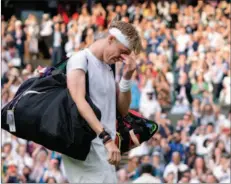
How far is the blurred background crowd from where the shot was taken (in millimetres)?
14234

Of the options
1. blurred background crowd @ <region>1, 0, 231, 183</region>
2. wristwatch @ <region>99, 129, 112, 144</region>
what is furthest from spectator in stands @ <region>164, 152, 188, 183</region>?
wristwatch @ <region>99, 129, 112, 144</region>

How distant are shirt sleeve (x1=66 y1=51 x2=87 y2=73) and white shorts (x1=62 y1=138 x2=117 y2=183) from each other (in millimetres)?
Result: 483

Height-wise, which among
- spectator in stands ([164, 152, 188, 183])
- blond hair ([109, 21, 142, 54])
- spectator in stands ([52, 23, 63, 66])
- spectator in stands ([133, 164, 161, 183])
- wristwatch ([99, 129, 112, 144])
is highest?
blond hair ([109, 21, 142, 54])

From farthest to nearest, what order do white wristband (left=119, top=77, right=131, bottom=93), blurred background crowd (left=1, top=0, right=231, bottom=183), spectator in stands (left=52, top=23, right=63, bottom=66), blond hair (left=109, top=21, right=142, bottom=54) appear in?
spectator in stands (left=52, top=23, right=63, bottom=66) → blurred background crowd (left=1, top=0, right=231, bottom=183) → white wristband (left=119, top=77, right=131, bottom=93) → blond hair (left=109, top=21, right=142, bottom=54)

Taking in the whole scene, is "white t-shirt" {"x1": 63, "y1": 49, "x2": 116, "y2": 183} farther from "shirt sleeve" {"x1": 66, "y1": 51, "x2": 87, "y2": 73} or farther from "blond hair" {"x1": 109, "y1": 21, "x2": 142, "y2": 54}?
"blond hair" {"x1": 109, "y1": 21, "x2": 142, "y2": 54}

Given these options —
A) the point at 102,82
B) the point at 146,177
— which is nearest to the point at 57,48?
the point at 146,177

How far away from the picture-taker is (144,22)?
2219 centimetres

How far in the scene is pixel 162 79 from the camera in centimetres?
1877

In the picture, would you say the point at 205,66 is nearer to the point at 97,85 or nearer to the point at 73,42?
the point at 73,42

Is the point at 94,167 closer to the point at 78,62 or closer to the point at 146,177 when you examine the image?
the point at 78,62

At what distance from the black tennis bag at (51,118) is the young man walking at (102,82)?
111 millimetres

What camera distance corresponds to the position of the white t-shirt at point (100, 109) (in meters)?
5.77

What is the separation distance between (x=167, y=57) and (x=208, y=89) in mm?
1935

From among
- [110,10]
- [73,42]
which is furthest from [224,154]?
[110,10]
